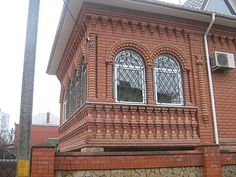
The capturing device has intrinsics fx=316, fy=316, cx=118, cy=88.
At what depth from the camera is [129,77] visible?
8594mm

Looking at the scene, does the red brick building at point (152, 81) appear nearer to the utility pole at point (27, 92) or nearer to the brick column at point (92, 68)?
the brick column at point (92, 68)

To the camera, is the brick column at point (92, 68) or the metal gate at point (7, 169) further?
the metal gate at point (7, 169)

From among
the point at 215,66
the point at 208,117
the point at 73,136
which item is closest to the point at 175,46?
the point at 215,66

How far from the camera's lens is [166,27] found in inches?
360

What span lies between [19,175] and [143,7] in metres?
5.75

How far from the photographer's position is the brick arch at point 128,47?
8.35 m

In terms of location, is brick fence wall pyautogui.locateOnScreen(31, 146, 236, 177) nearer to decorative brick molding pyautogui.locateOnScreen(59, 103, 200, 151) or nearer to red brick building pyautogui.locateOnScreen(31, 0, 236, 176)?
red brick building pyautogui.locateOnScreen(31, 0, 236, 176)

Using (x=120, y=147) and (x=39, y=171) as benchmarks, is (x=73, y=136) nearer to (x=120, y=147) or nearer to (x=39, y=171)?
(x=120, y=147)

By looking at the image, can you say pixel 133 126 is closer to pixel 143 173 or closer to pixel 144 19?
pixel 143 173

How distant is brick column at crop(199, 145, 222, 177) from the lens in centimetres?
703

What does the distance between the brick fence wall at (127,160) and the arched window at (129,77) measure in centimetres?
204

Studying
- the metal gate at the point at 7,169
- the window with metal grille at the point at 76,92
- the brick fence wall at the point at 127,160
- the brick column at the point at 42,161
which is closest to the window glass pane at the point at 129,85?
the window with metal grille at the point at 76,92

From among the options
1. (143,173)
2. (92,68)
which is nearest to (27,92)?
(143,173)

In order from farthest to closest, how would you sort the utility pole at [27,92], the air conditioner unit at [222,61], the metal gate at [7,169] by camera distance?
the metal gate at [7,169] < the air conditioner unit at [222,61] < the utility pole at [27,92]
